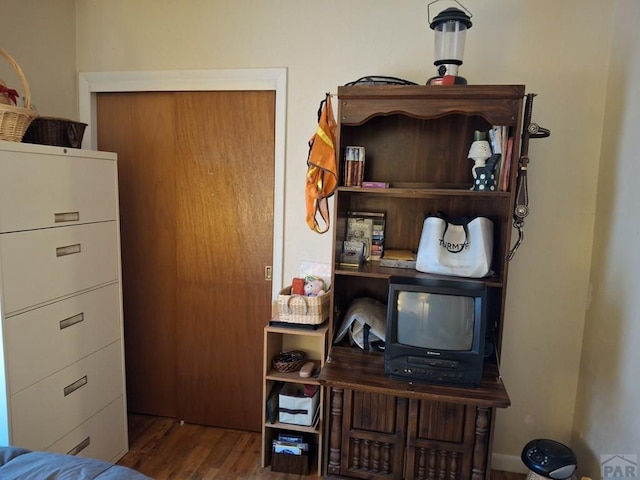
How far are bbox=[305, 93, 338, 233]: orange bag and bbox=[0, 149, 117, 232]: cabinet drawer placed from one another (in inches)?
39.9

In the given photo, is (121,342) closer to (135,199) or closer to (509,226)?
(135,199)

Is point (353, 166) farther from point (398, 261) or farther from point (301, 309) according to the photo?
point (301, 309)

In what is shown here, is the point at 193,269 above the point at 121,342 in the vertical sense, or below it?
above

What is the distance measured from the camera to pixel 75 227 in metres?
1.98

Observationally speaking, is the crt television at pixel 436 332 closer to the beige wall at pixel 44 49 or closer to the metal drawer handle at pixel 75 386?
the metal drawer handle at pixel 75 386

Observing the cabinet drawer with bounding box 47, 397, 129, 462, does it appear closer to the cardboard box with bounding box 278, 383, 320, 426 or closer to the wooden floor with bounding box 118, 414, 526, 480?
the wooden floor with bounding box 118, 414, 526, 480

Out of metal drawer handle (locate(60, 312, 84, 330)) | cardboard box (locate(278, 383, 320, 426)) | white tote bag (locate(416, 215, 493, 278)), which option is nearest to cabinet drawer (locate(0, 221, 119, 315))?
metal drawer handle (locate(60, 312, 84, 330))

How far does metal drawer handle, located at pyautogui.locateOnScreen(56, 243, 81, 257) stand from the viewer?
6.25ft

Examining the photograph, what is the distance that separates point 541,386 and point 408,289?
3.49 ft

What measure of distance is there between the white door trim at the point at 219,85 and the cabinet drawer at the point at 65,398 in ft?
3.10

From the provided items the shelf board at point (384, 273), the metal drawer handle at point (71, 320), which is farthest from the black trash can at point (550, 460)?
the metal drawer handle at point (71, 320)

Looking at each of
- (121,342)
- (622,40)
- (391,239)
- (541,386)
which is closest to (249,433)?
(121,342)

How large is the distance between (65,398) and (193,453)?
31.7 inches

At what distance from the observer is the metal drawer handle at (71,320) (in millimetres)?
1945
